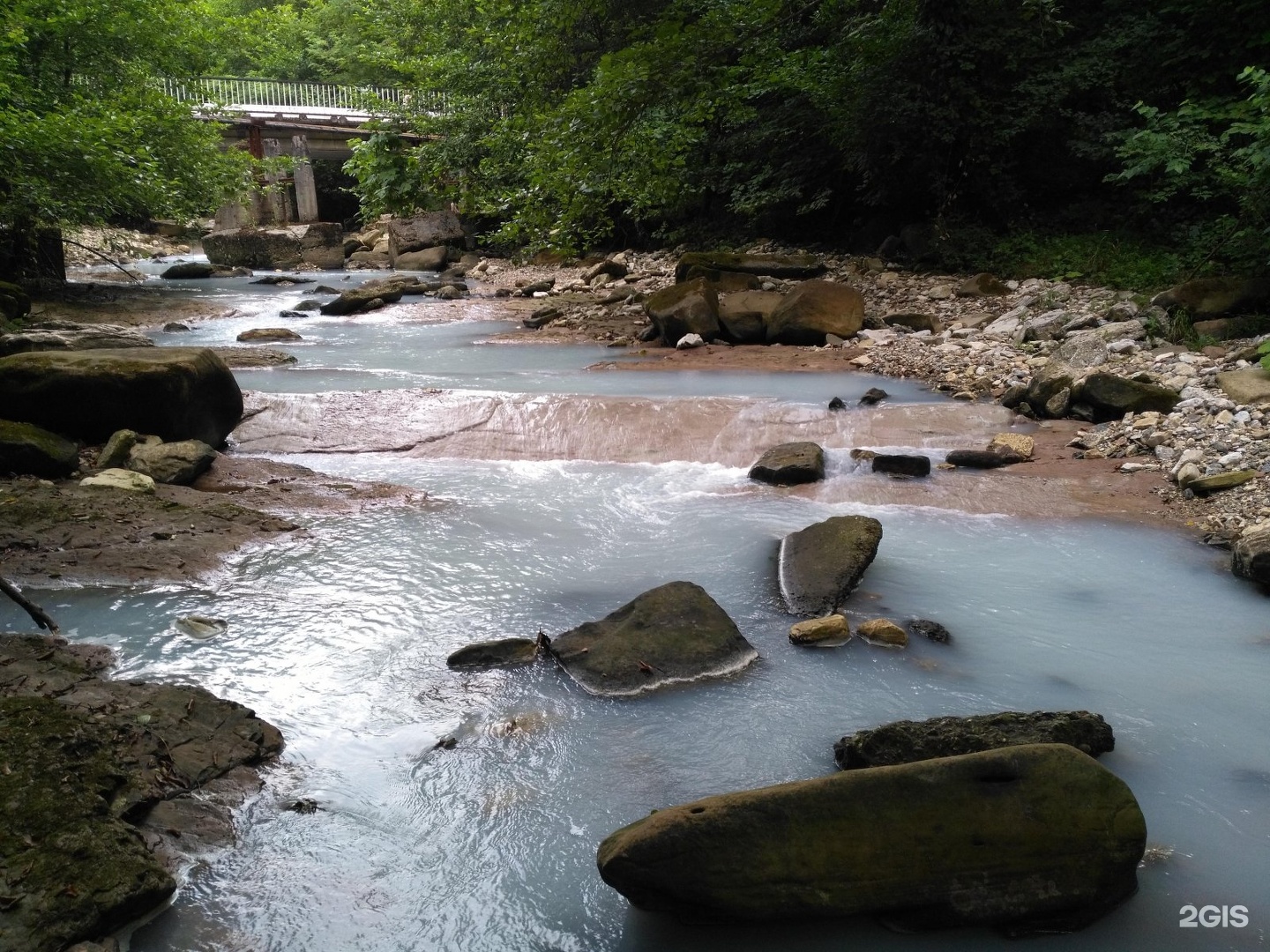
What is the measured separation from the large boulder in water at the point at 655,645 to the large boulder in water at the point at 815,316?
25.1 ft

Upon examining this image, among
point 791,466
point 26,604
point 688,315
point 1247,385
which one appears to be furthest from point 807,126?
point 26,604

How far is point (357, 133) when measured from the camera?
3059 cm

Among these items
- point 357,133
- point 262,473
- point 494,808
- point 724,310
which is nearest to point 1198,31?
point 724,310

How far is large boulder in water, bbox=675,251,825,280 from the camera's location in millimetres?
13891

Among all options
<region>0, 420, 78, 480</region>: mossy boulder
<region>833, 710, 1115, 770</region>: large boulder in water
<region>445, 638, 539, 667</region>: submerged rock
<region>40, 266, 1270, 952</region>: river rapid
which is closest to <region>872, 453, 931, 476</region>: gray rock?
<region>40, 266, 1270, 952</region>: river rapid

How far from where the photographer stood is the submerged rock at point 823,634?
4.42m

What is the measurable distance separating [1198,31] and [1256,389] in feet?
25.7

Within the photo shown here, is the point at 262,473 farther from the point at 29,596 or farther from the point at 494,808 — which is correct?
the point at 494,808

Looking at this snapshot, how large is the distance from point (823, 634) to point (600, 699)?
3.75ft

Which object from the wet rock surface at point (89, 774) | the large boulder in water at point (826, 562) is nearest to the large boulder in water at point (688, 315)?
the large boulder in water at point (826, 562)

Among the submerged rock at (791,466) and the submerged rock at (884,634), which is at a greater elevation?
the submerged rock at (791,466)

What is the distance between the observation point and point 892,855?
8.80 ft

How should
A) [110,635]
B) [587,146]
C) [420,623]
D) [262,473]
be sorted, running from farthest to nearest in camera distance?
[587,146] → [262,473] → [420,623] → [110,635]

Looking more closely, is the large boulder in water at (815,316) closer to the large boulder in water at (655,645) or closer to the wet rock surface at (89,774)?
the large boulder in water at (655,645)
